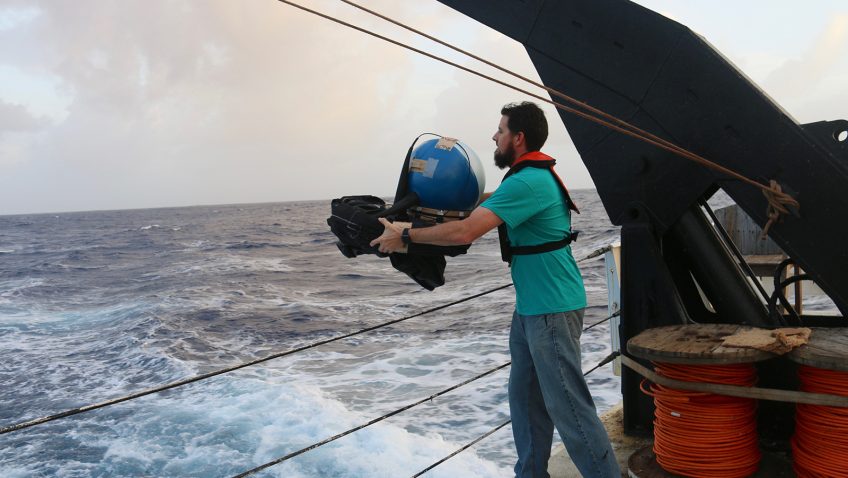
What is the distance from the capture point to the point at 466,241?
2.79 m

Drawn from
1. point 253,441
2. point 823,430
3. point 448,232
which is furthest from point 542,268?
point 253,441

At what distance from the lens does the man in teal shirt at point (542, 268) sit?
2795mm

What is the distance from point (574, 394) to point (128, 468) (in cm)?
724

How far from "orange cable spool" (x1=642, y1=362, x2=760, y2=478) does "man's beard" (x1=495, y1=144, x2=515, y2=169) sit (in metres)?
1.18

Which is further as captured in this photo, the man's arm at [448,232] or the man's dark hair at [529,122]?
the man's dark hair at [529,122]

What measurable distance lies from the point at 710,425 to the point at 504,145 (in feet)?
5.16

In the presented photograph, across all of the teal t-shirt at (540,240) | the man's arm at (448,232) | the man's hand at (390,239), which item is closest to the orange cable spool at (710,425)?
the teal t-shirt at (540,240)

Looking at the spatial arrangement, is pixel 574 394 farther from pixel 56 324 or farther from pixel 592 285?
pixel 56 324

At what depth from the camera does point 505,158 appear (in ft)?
Answer: 10.0

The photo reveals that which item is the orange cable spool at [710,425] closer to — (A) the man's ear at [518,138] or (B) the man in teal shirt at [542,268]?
(B) the man in teal shirt at [542,268]

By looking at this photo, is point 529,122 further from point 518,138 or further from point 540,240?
point 540,240

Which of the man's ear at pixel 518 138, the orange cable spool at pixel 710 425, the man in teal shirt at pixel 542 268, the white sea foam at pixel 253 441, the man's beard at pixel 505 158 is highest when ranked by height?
the man's ear at pixel 518 138

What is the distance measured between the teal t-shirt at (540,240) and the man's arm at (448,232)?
0.06 m

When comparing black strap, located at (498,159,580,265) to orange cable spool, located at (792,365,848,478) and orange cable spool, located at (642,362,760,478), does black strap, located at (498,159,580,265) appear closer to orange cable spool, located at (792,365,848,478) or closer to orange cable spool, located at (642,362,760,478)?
orange cable spool, located at (642,362,760,478)
